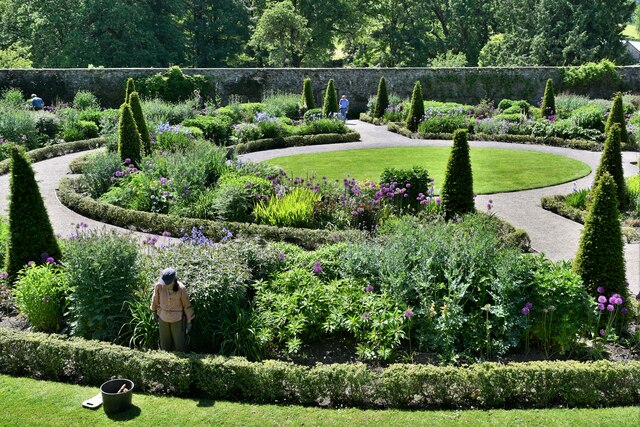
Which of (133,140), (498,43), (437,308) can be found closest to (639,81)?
(498,43)

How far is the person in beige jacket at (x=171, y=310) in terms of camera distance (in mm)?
6922

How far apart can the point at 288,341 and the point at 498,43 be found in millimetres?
40337

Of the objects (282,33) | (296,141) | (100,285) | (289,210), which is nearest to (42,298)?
(100,285)

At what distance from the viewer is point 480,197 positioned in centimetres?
1428

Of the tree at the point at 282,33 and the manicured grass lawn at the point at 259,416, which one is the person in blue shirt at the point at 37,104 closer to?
the tree at the point at 282,33

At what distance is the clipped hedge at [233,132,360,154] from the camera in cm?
2042

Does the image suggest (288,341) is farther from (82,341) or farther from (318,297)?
(82,341)

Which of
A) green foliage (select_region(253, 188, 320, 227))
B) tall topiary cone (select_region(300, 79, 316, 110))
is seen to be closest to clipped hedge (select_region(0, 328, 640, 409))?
green foliage (select_region(253, 188, 320, 227))

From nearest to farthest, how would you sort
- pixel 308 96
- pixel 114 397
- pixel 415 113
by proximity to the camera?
pixel 114 397
pixel 415 113
pixel 308 96

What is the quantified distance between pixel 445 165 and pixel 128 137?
829cm

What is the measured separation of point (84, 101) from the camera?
999 inches

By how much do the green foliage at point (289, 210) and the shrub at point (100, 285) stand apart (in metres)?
4.10

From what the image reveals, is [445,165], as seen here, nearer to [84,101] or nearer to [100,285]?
[100,285]

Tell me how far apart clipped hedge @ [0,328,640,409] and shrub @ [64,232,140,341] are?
3.42 feet
